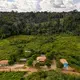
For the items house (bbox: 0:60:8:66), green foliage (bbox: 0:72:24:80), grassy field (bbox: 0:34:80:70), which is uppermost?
green foliage (bbox: 0:72:24:80)

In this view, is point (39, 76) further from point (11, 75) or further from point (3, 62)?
point (3, 62)

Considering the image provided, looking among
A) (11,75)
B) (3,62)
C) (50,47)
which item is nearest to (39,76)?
(11,75)

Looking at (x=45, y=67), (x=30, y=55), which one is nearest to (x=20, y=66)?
(x=45, y=67)

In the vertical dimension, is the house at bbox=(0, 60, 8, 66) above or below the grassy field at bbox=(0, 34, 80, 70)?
above

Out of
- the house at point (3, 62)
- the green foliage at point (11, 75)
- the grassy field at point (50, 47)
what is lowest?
the grassy field at point (50, 47)

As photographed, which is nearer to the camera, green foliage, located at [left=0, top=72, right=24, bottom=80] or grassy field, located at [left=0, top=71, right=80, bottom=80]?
grassy field, located at [left=0, top=71, right=80, bottom=80]

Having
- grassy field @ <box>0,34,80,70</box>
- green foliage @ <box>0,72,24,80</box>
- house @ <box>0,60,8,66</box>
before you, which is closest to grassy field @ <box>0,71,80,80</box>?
green foliage @ <box>0,72,24,80</box>

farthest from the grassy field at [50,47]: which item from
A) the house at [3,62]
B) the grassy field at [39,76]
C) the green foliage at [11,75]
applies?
the green foliage at [11,75]

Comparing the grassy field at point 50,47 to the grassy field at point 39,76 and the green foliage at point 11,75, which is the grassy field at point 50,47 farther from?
the green foliage at point 11,75

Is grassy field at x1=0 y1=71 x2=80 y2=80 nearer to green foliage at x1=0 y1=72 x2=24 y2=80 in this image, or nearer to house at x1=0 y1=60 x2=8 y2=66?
green foliage at x1=0 y1=72 x2=24 y2=80

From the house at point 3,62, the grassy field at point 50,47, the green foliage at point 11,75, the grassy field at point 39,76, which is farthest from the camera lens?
the grassy field at point 50,47

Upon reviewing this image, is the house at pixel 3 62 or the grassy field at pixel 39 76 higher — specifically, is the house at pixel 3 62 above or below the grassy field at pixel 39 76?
below
